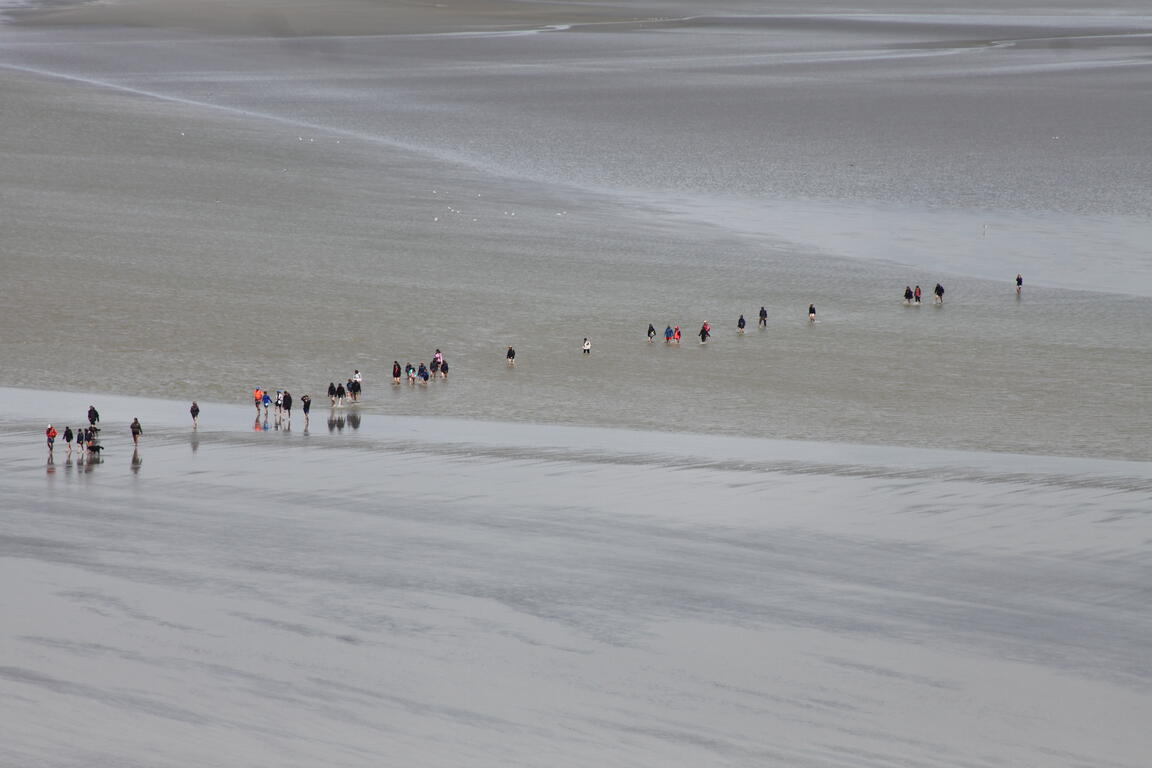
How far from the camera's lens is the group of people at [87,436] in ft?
78.0

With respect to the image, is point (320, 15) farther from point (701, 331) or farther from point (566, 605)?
point (566, 605)

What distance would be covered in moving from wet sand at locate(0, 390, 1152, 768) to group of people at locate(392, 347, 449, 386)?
4.76 metres

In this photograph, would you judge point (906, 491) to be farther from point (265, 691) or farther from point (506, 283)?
point (506, 283)

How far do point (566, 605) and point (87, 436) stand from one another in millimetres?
9508

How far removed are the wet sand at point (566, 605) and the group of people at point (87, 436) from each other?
32cm

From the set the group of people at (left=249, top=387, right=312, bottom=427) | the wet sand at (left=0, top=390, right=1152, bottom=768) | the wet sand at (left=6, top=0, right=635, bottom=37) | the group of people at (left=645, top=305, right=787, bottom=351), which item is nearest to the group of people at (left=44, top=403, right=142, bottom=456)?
the wet sand at (left=0, top=390, right=1152, bottom=768)

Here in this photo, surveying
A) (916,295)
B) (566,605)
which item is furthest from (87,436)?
(916,295)

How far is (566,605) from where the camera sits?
1784cm

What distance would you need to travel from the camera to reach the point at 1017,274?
134 feet

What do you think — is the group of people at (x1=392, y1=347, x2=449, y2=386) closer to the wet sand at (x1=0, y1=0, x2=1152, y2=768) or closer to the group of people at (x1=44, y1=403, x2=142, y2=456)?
the wet sand at (x1=0, y1=0, x2=1152, y2=768)

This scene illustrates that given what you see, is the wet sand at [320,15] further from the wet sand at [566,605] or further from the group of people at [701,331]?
the wet sand at [566,605]

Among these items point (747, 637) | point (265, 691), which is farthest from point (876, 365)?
point (265, 691)

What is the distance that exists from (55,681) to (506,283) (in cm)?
2357

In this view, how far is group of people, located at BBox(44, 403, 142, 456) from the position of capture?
2377cm
